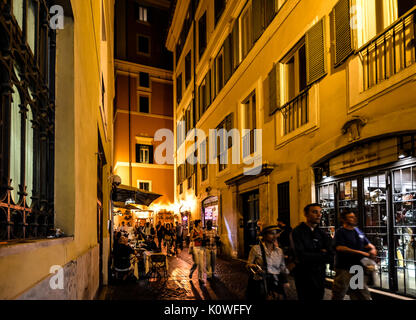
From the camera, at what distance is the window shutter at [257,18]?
13159mm

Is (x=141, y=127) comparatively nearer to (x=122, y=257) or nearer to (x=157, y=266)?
(x=157, y=266)

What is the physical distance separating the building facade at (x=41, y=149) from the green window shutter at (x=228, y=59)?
1250 centimetres

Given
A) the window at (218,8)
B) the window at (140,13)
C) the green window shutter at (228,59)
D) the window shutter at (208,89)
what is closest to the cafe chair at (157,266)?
the green window shutter at (228,59)

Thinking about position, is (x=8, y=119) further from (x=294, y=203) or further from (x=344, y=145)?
(x=294, y=203)

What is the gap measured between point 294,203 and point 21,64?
8.89m

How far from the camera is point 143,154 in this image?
32.2 m

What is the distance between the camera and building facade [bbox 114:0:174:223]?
31.3 metres

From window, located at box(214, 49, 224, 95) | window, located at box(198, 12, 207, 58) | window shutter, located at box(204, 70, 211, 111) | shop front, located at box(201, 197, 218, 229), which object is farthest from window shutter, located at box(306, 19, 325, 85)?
window, located at box(198, 12, 207, 58)

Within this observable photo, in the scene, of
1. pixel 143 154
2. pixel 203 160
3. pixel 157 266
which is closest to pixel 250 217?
pixel 157 266

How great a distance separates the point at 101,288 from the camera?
9133mm

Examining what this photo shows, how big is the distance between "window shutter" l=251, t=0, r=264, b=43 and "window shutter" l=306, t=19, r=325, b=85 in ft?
12.3

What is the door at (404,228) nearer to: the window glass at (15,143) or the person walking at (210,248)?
the person walking at (210,248)

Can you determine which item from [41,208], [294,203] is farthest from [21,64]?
[294,203]

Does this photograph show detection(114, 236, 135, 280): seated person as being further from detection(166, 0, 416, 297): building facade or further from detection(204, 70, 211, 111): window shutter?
detection(204, 70, 211, 111): window shutter
